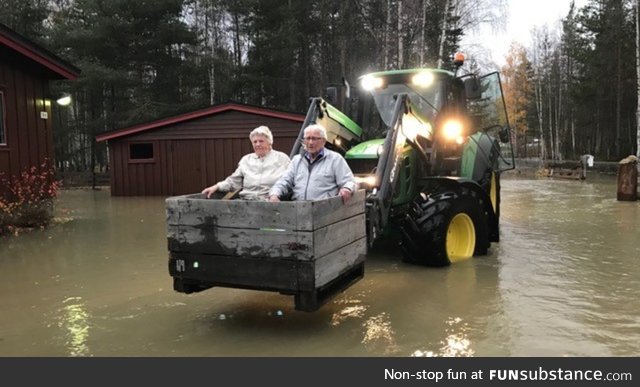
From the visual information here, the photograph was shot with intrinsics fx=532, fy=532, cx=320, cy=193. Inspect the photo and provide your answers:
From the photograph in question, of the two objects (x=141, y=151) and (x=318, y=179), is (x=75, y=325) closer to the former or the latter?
(x=318, y=179)

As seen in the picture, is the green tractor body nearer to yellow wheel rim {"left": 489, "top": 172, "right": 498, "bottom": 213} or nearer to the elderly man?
yellow wheel rim {"left": 489, "top": 172, "right": 498, "bottom": 213}

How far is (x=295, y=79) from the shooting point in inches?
1247

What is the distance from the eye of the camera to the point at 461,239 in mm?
7246

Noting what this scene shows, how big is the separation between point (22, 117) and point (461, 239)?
9125 millimetres

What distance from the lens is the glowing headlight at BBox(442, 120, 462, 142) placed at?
7.68 meters

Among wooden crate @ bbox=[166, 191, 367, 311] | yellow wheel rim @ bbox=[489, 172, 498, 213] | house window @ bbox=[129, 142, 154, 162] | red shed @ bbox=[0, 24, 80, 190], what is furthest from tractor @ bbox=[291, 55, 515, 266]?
house window @ bbox=[129, 142, 154, 162]

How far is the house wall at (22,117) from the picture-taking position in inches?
412

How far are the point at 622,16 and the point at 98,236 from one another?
2756 cm

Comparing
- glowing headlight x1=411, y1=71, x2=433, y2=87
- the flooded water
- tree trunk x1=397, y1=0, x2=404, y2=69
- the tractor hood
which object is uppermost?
tree trunk x1=397, y1=0, x2=404, y2=69

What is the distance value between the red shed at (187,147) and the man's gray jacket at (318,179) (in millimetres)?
12645

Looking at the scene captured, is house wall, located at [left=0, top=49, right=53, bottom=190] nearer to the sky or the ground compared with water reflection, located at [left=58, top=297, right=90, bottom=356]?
nearer to the sky

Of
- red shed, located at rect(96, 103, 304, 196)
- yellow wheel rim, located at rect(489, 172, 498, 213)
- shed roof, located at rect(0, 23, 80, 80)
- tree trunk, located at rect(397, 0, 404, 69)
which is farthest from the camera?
tree trunk, located at rect(397, 0, 404, 69)

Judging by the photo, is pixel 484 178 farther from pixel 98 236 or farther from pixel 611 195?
pixel 611 195

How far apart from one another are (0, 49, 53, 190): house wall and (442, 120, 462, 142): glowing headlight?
27.5ft
